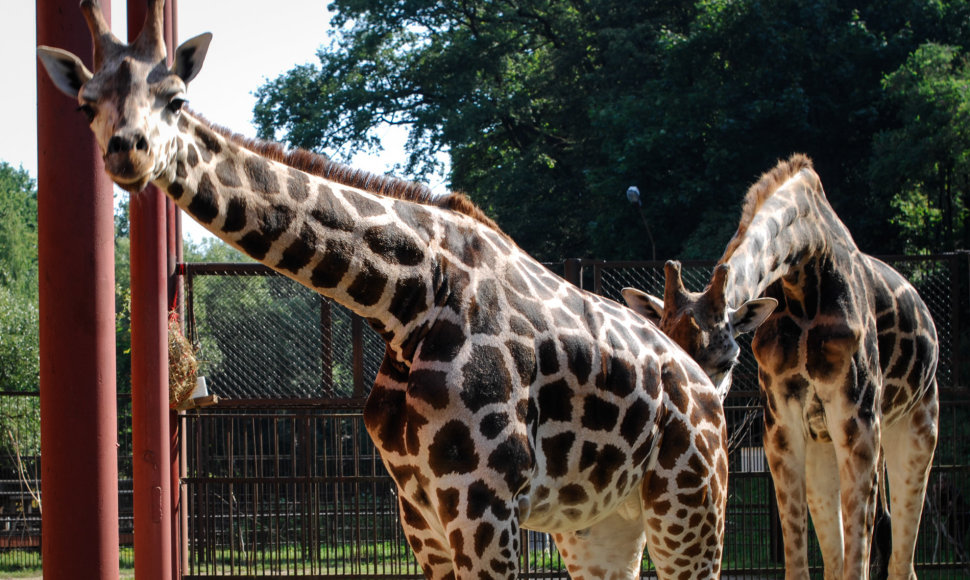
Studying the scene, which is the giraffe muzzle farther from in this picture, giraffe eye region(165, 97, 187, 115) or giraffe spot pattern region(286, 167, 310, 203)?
giraffe spot pattern region(286, 167, 310, 203)

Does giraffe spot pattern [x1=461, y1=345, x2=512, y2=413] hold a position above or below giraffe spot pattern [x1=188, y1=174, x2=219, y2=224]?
below

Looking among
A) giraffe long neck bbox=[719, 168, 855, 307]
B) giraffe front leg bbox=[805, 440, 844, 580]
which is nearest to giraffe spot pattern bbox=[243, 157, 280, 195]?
giraffe long neck bbox=[719, 168, 855, 307]

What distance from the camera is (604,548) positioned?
4.68m

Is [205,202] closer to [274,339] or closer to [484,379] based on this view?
[484,379]

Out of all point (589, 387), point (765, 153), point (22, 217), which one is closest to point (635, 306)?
point (589, 387)

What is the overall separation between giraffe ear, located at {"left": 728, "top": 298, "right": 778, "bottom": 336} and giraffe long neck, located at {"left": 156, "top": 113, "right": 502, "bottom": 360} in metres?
1.99

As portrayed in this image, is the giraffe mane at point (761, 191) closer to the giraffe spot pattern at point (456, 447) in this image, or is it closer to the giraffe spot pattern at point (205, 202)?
the giraffe spot pattern at point (456, 447)

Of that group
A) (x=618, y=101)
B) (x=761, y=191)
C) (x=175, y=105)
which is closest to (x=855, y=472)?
(x=761, y=191)

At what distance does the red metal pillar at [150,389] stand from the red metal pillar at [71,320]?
170 centimetres

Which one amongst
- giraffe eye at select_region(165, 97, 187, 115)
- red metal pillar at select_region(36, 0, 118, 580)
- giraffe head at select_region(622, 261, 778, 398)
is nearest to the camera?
giraffe eye at select_region(165, 97, 187, 115)

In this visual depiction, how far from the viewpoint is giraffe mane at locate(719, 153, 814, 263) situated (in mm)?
5871

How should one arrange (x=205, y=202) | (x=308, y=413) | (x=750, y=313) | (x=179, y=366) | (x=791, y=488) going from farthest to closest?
(x=308, y=413) < (x=179, y=366) < (x=791, y=488) < (x=750, y=313) < (x=205, y=202)

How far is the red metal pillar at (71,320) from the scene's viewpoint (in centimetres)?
466

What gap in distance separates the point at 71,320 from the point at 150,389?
200 cm
